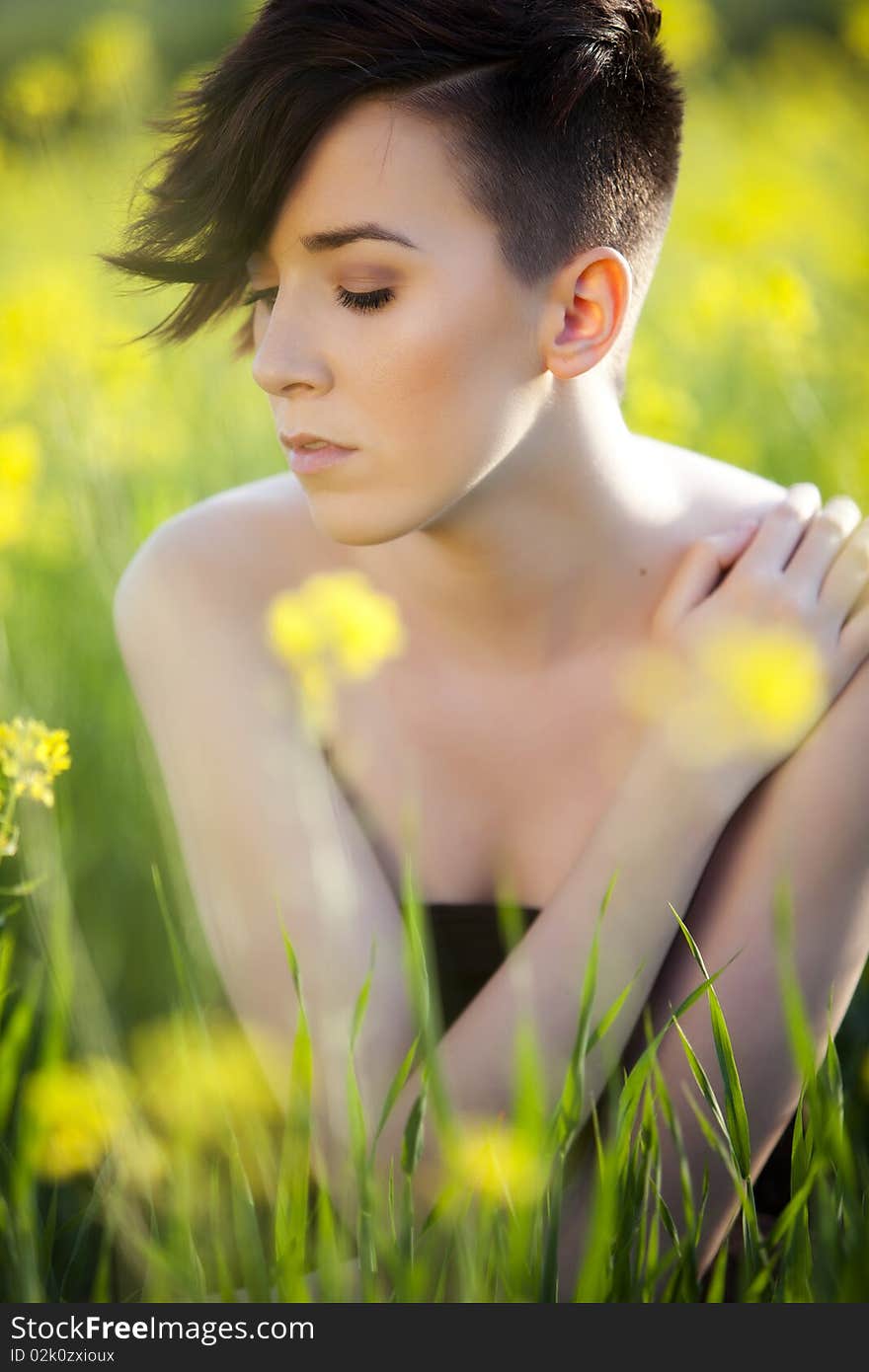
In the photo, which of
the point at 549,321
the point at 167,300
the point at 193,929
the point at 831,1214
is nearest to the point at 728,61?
the point at 167,300

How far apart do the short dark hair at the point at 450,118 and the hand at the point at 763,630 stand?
30cm

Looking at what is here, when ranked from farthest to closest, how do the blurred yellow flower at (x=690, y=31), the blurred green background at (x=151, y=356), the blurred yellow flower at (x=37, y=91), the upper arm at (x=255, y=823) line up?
the blurred yellow flower at (x=690, y=31)
the blurred yellow flower at (x=37, y=91)
the blurred green background at (x=151, y=356)
the upper arm at (x=255, y=823)

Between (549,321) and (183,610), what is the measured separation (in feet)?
1.79

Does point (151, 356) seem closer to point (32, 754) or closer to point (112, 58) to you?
point (112, 58)

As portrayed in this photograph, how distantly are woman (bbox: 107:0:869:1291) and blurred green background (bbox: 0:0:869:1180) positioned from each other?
0.79ft

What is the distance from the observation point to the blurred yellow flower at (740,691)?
1.25 m

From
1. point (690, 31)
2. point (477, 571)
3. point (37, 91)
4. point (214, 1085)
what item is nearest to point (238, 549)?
point (477, 571)

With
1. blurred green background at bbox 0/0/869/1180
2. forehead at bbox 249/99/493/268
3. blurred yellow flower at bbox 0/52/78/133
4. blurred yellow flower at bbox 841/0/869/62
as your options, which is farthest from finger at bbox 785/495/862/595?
blurred yellow flower at bbox 0/52/78/133

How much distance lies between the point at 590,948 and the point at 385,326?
0.65 metres

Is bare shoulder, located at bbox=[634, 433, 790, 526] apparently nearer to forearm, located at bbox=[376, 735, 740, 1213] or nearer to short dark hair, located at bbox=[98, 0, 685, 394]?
short dark hair, located at bbox=[98, 0, 685, 394]

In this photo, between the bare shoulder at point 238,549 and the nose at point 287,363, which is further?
the bare shoulder at point 238,549

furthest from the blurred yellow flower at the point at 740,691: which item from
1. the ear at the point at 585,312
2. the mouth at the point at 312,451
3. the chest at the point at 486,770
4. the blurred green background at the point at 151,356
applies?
the blurred green background at the point at 151,356

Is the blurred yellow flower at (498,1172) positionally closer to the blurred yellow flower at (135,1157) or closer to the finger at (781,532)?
the blurred yellow flower at (135,1157)

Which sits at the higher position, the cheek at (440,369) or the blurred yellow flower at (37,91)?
the blurred yellow flower at (37,91)
